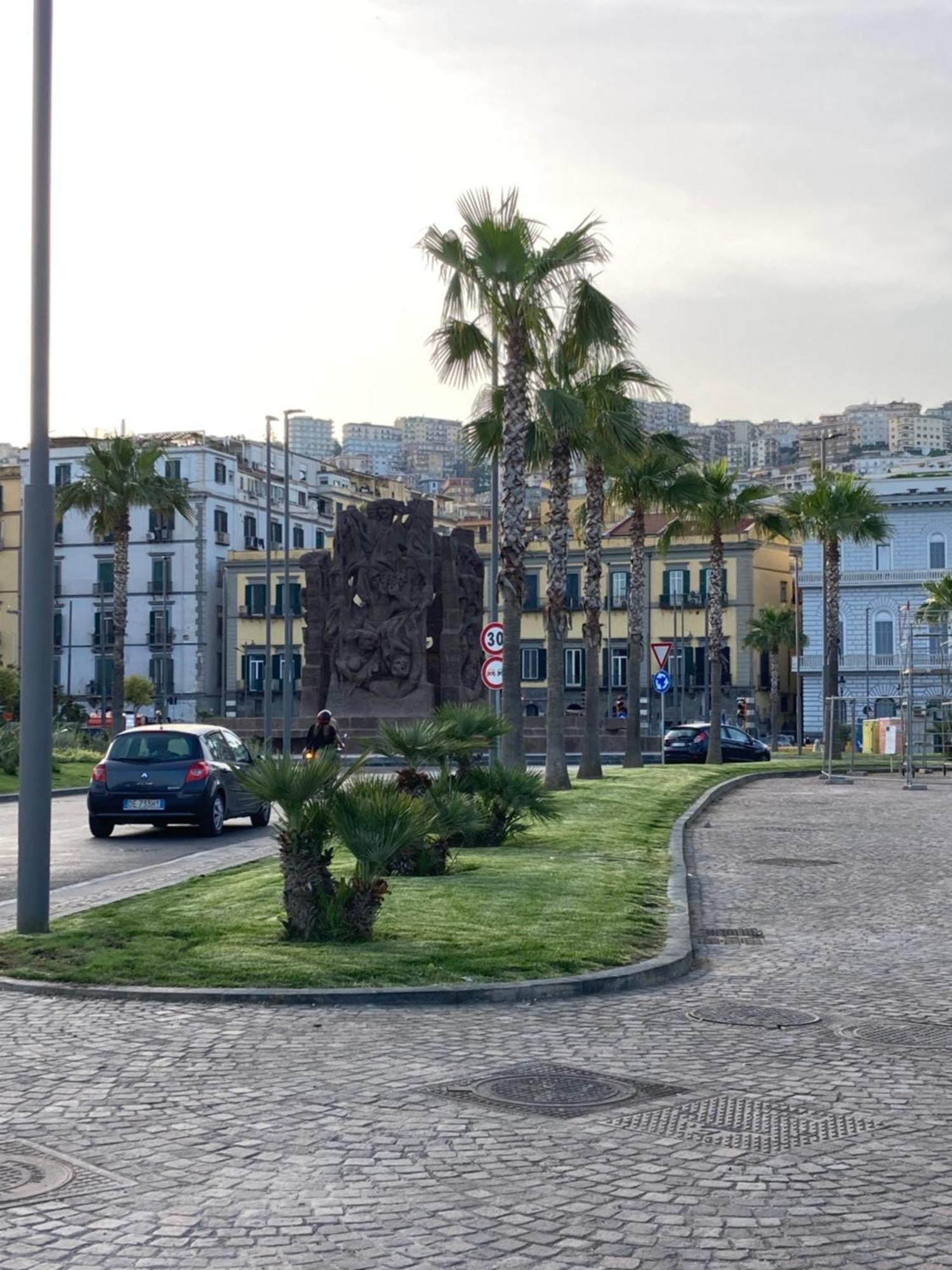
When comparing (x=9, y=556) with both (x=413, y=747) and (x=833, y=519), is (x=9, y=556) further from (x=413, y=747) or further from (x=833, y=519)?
(x=413, y=747)

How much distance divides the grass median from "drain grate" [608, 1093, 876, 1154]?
318 centimetres

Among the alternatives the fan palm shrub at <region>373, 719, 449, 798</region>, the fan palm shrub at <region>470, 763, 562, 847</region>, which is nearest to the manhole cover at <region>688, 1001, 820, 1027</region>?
the fan palm shrub at <region>373, 719, 449, 798</region>

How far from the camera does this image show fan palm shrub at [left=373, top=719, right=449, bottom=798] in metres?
17.2

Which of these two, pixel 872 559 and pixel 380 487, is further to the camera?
pixel 380 487

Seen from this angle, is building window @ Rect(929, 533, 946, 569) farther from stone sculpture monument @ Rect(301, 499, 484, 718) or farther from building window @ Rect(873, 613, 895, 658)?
stone sculpture monument @ Rect(301, 499, 484, 718)

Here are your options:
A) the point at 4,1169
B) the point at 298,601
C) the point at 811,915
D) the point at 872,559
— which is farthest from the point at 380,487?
the point at 4,1169

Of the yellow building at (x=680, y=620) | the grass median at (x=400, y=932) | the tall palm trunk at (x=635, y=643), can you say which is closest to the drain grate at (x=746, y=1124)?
the grass median at (x=400, y=932)

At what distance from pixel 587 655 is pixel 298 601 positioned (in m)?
64.8

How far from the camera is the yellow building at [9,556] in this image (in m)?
107

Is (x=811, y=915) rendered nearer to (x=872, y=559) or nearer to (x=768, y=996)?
(x=768, y=996)

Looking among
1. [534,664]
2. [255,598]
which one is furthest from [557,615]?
[255,598]

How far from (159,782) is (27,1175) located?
17908mm

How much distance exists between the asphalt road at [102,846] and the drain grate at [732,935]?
19.7ft

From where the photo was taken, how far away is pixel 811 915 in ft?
48.2
